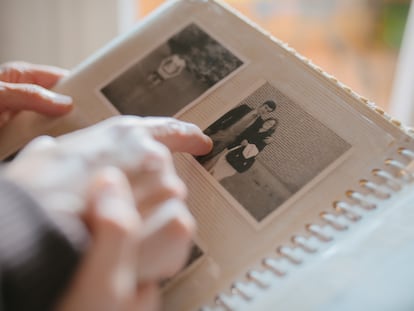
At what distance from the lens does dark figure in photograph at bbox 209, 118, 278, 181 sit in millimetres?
408

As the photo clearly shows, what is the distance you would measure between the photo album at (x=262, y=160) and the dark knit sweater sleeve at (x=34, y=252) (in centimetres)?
11

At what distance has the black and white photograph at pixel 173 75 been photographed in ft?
1.54

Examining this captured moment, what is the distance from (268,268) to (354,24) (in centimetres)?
125

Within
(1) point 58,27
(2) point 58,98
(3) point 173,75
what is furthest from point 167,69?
(1) point 58,27

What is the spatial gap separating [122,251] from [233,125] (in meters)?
0.20

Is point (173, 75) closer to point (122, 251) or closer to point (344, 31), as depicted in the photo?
point (122, 251)

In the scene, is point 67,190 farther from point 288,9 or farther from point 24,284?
point 288,9

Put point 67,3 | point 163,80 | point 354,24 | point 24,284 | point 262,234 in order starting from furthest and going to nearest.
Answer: point 354,24 < point 67,3 < point 163,80 < point 262,234 < point 24,284

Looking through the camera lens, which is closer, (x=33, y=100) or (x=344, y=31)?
(x=33, y=100)

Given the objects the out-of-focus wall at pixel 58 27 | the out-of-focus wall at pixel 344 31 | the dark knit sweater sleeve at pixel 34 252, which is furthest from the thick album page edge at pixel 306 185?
the out-of-focus wall at pixel 344 31

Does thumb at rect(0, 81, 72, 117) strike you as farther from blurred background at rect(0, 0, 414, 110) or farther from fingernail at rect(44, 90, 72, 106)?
blurred background at rect(0, 0, 414, 110)

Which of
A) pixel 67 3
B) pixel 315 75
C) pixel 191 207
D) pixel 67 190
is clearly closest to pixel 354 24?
pixel 67 3

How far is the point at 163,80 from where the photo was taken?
487 millimetres

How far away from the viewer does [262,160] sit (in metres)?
0.40
